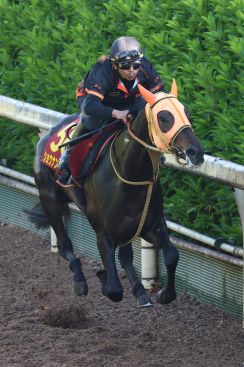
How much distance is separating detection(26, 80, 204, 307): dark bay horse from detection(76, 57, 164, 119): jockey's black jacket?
0.84 ft

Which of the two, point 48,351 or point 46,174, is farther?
point 46,174

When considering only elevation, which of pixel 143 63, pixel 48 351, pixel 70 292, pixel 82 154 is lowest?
pixel 70 292

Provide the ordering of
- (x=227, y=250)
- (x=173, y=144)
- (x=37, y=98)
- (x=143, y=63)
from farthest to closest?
(x=37, y=98) < (x=227, y=250) < (x=143, y=63) < (x=173, y=144)

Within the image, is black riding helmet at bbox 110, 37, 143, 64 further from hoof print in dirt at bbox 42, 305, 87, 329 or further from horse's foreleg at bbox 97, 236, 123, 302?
hoof print in dirt at bbox 42, 305, 87, 329

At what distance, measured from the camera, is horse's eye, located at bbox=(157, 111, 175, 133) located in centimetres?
846

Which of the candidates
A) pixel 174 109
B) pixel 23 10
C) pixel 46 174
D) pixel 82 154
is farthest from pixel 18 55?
pixel 174 109

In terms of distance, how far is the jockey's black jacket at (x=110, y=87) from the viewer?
916 centimetres

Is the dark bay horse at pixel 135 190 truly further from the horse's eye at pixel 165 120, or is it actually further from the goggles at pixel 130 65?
the goggles at pixel 130 65

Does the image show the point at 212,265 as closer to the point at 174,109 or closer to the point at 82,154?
the point at 82,154

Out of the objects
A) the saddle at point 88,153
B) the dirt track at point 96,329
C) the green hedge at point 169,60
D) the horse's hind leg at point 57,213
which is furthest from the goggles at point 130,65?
the dirt track at point 96,329

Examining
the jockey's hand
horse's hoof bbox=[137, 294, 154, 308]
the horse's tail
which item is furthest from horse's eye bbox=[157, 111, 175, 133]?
the horse's tail

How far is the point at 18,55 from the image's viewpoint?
12719 millimetres

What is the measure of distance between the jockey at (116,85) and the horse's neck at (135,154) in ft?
0.51

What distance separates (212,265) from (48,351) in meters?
1.61
